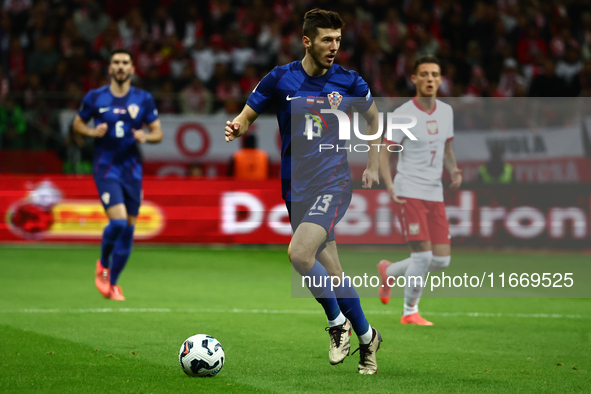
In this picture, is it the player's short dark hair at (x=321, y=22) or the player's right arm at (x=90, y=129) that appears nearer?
the player's short dark hair at (x=321, y=22)

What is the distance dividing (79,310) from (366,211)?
606 centimetres

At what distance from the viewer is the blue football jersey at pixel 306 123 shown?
217 inches

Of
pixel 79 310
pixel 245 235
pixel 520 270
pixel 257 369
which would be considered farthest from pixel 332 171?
pixel 245 235

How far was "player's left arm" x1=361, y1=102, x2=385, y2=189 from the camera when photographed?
5.60m

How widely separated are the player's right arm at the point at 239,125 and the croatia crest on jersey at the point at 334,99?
0.50 m

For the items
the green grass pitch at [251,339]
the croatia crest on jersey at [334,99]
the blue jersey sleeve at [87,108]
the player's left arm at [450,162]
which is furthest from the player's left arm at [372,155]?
the blue jersey sleeve at [87,108]

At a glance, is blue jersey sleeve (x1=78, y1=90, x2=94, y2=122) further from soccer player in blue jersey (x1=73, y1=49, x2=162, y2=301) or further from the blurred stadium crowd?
the blurred stadium crowd

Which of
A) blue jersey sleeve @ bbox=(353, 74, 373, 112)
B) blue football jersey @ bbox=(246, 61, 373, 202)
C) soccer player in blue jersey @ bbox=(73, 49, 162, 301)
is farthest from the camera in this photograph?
soccer player in blue jersey @ bbox=(73, 49, 162, 301)

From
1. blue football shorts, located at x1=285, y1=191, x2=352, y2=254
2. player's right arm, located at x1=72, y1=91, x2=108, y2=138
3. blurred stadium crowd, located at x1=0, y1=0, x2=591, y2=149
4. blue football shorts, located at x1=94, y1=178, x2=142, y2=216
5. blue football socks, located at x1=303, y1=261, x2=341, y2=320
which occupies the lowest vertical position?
blue football socks, located at x1=303, y1=261, x2=341, y2=320

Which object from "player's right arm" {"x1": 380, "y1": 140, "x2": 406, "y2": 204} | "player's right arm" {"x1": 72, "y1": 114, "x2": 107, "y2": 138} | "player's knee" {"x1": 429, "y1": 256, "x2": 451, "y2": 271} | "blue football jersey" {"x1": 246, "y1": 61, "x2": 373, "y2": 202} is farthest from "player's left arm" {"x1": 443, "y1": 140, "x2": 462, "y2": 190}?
"player's right arm" {"x1": 72, "y1": 114, "x2": 107, "y2": 138}

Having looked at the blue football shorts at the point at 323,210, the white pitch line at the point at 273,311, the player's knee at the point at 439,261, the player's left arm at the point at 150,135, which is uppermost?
the player's left arm at the point at 150,135

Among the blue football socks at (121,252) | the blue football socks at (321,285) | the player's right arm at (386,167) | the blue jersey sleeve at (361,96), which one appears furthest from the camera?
the blue football socks at (121,252)

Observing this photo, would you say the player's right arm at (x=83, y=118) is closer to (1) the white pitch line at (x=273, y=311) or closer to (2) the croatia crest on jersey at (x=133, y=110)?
(2) the croatia crest on jersey at (x=133, y=110)

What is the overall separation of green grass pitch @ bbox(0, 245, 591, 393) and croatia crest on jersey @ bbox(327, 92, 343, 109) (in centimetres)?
174
